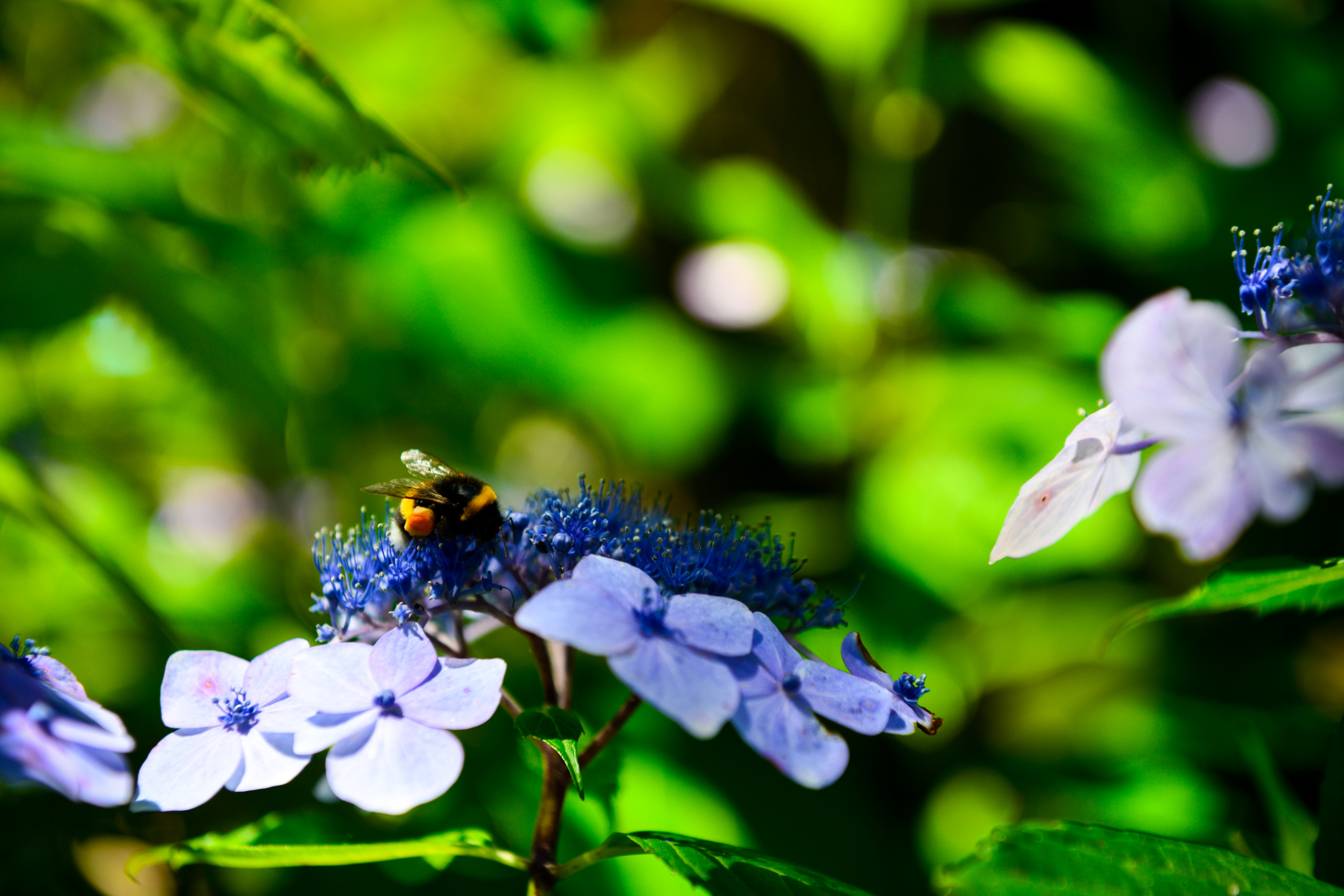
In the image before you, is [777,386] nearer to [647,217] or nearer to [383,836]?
[647,217]

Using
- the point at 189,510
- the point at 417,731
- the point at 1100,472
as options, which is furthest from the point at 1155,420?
the point at 189,510

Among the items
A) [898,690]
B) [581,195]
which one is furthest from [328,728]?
[581,195]

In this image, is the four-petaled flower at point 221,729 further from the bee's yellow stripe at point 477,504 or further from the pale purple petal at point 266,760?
the bee's yellow stripe at point 477,504

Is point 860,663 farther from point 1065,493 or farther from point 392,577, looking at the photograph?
point 392,577

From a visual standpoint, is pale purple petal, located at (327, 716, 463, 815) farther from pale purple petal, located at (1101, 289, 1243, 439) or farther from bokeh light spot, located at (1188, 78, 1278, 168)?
bokeh light spot, located at (1188, 78, 1278, 168)

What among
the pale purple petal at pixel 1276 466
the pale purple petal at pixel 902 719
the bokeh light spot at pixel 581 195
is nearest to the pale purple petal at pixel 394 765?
the pale purple petal at pixel 902 719

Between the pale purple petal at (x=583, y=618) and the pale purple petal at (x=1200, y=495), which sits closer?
the pale purple petal at (x=583, y=618)
